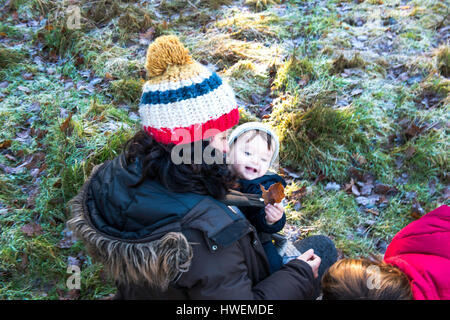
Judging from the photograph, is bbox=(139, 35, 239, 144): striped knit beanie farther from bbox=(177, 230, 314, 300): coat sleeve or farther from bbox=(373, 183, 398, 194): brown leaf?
bbox=(373, 183, 398, 194): brown leaf

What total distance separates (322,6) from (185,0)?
2508 millimetres

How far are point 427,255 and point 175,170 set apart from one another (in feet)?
4.65

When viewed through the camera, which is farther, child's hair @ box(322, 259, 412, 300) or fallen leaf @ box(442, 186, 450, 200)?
fallen leaf @ box(442, 186, 450, 200)

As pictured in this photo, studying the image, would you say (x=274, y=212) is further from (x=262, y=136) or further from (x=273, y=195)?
(x=262, y=136)

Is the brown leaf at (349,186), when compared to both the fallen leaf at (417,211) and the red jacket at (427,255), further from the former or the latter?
the red jacket at (427,255)

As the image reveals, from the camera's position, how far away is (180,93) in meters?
1.67

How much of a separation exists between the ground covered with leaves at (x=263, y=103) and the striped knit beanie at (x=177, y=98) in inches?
71.7

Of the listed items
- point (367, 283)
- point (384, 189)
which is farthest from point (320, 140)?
point (367, 283)

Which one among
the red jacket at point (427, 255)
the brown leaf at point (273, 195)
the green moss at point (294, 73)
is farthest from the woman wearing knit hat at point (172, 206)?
the green moss at point (294, 73)

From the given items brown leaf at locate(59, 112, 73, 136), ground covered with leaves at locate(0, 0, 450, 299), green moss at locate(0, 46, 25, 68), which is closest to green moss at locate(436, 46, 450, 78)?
ground covered with leaves at locate(0, 0, 450, 299)

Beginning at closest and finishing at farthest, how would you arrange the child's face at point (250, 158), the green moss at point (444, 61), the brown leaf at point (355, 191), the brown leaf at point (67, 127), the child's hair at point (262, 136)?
the child's face at point (250, 158) < the child's hair at point (262, 136) < the brown leaf at point (67, 127) < the brown leaf at point (355, 191) < the green moss at point (444, 61)

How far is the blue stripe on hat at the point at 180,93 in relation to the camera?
1671mm

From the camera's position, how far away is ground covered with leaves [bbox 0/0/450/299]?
134 inches

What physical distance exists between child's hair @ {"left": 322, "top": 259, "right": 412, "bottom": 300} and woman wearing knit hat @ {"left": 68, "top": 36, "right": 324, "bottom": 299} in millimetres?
292
